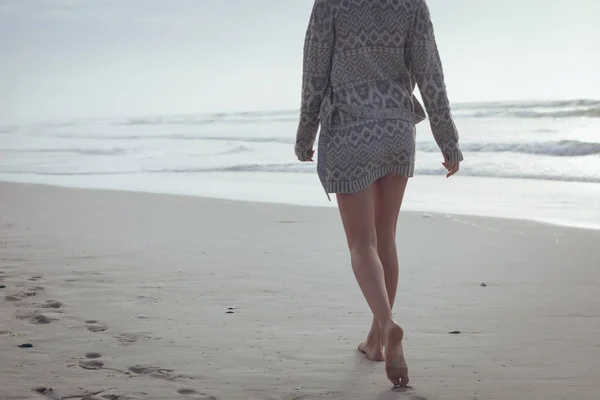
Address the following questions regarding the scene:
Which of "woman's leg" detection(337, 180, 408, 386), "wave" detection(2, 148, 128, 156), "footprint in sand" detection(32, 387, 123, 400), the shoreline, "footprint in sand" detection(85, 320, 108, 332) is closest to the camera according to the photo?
"footprint in sand" detection(32, 387, 123, 400)

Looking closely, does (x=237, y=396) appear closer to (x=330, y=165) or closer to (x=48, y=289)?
(x=330, y=165)

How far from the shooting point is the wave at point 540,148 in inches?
595

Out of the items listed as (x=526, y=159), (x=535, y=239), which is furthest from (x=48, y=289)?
(x=526, y=159)

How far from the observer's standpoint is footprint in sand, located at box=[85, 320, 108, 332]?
3.83 meters

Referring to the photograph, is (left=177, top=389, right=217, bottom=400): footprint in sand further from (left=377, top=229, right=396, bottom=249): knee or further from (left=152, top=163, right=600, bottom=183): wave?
(left=152, top=163, right=600, bottom=183): wave

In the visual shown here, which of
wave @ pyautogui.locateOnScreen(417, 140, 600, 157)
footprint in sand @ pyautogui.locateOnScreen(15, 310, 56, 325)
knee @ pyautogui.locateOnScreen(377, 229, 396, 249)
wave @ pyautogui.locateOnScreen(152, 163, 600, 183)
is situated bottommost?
wave @ pyautogui.locateOnScreen(417, 140, 600, 157)

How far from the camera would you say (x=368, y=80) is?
3.21m

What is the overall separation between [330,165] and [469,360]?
103 cm

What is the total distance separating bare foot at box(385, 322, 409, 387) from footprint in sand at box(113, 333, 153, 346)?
1238mm

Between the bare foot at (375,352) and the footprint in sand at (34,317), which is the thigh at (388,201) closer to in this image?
the bare foot at (375,352)

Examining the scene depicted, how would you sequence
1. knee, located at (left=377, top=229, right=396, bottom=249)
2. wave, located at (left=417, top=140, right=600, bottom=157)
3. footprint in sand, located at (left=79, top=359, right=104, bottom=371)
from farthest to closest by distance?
1. wave, located at (left=417, top=140, right=600, bottom=157)
2. knee, located at (left=377, top=229, right=396, bottom=249)
3. footprint in sand, located at (left=79, top=359, right=104, bottom=371)

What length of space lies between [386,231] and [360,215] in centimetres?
23

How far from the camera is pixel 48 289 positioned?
15.2ft

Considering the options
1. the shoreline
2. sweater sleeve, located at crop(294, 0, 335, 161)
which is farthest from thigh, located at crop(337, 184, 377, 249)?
the shoreline
